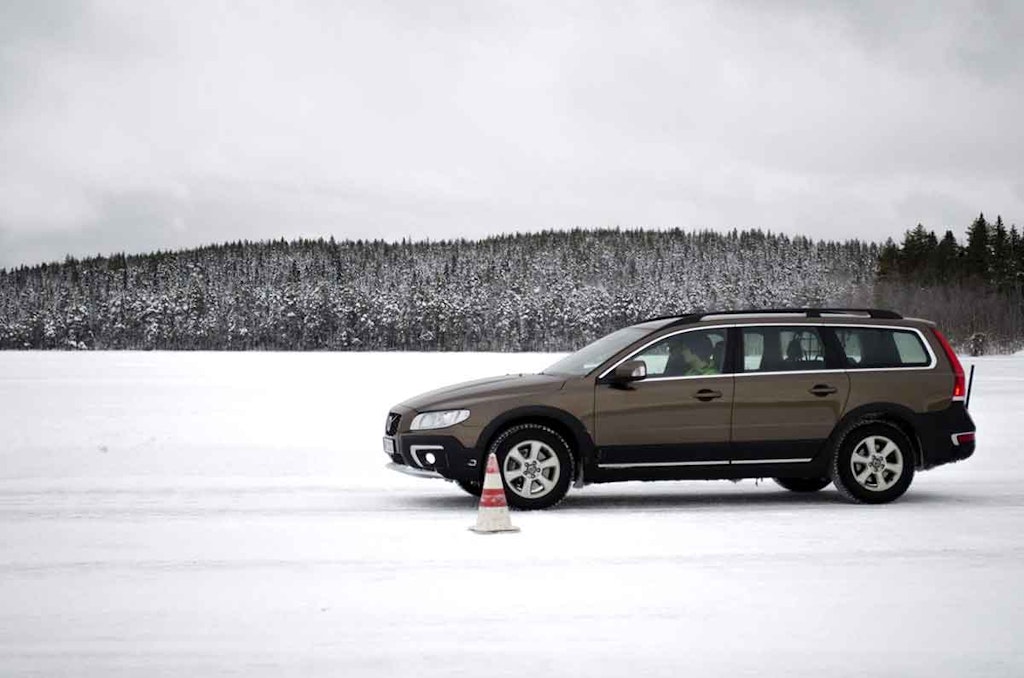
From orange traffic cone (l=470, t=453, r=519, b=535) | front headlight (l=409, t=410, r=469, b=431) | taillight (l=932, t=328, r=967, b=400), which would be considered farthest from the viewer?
taillight (l=932, t=328, r=967, b=400)

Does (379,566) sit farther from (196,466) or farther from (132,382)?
(132,382)

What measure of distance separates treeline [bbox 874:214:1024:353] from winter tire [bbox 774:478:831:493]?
305 ft

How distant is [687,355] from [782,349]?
3.03 ft

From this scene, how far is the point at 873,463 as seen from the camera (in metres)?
11.2

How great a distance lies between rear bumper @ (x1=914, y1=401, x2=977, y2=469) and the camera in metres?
11.2

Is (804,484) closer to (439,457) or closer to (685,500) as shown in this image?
(685,500)

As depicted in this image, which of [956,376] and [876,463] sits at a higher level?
[956,376]

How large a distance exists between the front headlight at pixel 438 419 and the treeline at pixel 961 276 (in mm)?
95881

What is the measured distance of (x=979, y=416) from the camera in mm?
23438

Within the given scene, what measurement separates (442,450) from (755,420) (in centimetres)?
279

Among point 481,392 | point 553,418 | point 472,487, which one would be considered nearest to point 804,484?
point 553,418

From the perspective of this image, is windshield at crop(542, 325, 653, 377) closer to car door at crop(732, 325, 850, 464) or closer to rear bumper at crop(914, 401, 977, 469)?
car door at crop(732, 325, 850, 464)

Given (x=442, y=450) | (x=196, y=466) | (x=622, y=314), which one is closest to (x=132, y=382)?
(x=196, y=466)

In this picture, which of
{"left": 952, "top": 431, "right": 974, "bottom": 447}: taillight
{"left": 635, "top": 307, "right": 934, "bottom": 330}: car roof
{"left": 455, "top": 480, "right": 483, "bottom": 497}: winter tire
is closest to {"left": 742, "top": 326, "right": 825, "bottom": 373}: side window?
{"left": 635, "top": 307, "right": 934, "bottom": 330}: car roof
